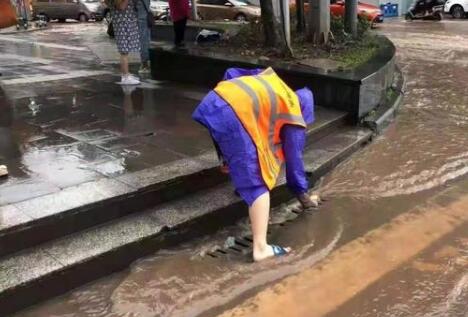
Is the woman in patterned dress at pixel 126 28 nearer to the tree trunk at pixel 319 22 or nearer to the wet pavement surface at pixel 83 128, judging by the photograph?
the wet pavement surface at pixel 83 128

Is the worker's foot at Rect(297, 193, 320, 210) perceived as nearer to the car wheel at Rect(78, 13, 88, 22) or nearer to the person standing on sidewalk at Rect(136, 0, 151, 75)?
the person standing on sidewalk at Rect(136, 0, 151, 75)

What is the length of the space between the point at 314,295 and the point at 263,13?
5.86 m

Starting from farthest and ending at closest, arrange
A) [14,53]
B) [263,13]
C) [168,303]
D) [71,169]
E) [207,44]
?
1. [14,53]
2. [207,44]
3. [263,13]
4. [71,169]
5. [168,303]

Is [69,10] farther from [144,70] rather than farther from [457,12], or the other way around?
[144,70]

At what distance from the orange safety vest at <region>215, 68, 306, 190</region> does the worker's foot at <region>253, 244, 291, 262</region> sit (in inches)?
17.7

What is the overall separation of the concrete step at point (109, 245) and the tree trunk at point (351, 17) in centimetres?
577

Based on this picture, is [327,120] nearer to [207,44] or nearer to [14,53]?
[207,44]

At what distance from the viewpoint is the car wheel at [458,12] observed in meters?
27.4

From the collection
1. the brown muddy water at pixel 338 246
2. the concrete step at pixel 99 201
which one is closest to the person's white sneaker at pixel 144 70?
the brown muddy water at pixel 338 246

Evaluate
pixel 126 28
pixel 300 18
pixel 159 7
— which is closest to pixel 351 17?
pixel 300 18

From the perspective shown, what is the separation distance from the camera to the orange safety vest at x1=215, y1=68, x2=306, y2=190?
3.67 m

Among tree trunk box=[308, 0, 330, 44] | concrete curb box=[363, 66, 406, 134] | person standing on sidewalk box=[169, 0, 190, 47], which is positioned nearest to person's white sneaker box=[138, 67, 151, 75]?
person standing on sidewalk box=[169, 0, 190, 47]

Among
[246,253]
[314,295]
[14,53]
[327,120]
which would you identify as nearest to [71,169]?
[246,253]

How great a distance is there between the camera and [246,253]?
4.05 meters
